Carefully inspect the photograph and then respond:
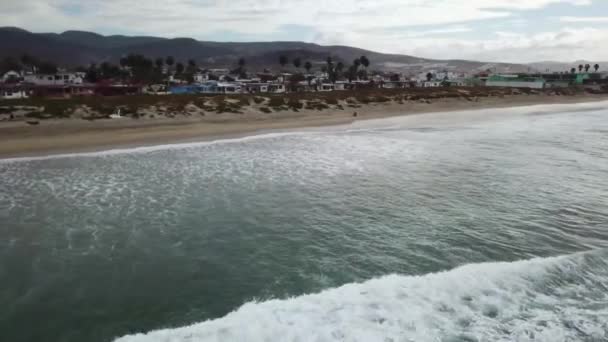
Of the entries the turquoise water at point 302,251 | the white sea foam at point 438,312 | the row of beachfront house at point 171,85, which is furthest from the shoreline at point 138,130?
the row of beachfront house at point 171,85

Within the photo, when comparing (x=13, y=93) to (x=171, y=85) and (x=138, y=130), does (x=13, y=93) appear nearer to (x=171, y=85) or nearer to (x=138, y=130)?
(x=171, y=85)

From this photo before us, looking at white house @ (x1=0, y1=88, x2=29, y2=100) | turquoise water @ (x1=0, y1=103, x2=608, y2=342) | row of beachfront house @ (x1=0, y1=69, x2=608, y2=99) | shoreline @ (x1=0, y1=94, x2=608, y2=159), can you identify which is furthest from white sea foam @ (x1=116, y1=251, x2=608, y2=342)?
white house @ (x1=0, y1=88, x2=29, y2=100)

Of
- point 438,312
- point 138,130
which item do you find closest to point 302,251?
point 438,312

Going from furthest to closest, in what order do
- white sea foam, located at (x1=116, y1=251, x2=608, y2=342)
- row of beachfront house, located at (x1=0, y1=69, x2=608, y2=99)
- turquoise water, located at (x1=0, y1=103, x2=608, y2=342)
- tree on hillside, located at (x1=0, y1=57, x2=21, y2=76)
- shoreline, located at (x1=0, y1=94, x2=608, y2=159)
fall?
1. tree on hillside, located at (x1=0, y1=57, x2=21, y2=76)
2. row of beachfront house, located at (x1=0, y1=69, x2=608, y2=99)
3. shoreline, located at (x1=0, y1=94, x2=608, y2=159)
4. turquoise water, located at (x1=0, y1=103, x2=608, y2=342)
5. white sea foam, located at (x1=116, y1=251, x2=608, y2=342)

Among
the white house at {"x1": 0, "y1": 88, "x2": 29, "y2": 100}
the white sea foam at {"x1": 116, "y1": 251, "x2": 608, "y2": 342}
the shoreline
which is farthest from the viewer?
the white house at {"x1": 0, "y1": 88, "x2": 29, "y2": 100}

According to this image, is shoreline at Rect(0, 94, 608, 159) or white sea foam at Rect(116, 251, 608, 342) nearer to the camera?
white sea foam at Rect(116, 251, 608, 342)

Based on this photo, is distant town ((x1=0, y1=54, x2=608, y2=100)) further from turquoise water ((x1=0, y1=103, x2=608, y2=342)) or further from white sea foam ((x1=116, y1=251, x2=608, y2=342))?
white sea foam ((x1=116, y1=251, x2=608, y2=342))
